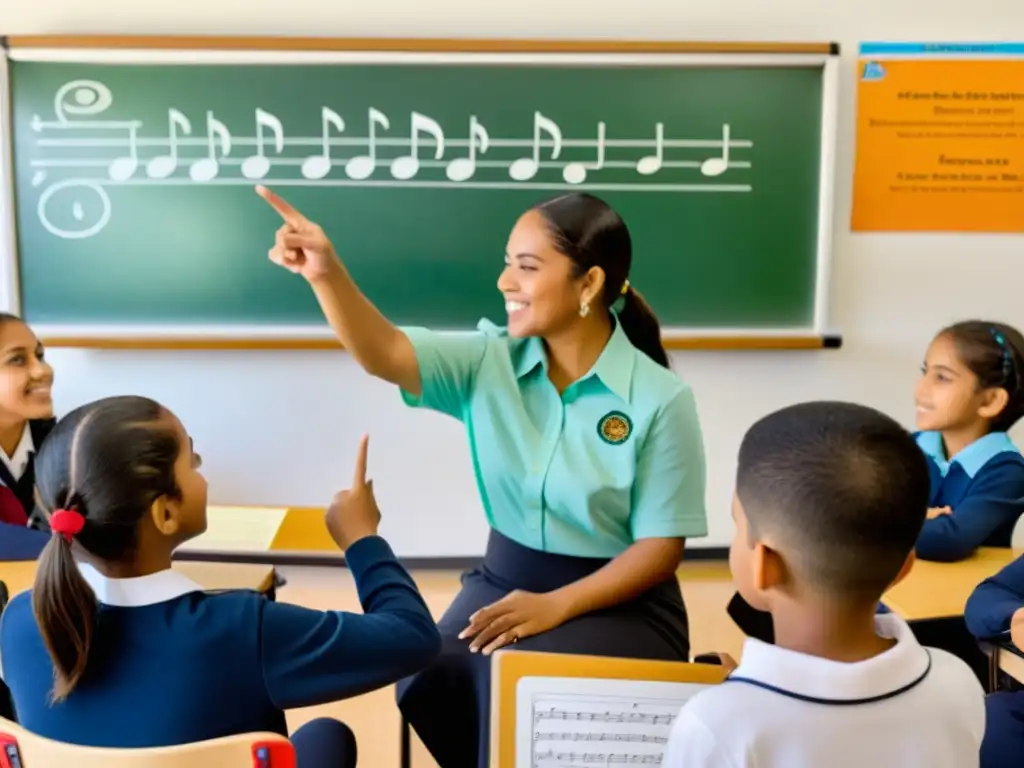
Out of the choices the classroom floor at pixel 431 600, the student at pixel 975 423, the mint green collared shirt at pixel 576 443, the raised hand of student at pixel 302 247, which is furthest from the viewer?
the classroom floor at pixel 431 600

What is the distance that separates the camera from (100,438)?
107 centimetres

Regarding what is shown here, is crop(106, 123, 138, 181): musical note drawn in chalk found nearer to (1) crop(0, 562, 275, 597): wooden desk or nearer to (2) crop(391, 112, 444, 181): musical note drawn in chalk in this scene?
(2) crop(391, 112, 444, 181): musical note drawn in chalk

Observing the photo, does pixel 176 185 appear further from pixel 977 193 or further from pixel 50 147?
pixel 977 193

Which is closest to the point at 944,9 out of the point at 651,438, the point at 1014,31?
the point at 1014,31

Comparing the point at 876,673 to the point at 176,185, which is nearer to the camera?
the point at 876,673

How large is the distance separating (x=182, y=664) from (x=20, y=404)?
4.51 ft

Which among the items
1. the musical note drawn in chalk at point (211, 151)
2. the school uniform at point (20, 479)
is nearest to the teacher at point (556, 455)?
the school uniform at point (20, 479)

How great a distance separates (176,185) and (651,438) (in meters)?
2.05

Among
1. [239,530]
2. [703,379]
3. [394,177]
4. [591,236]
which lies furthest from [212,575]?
[703,379]

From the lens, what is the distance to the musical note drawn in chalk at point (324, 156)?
288 centimetres

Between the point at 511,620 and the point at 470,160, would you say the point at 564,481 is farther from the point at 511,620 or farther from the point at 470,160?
the point at 470,160

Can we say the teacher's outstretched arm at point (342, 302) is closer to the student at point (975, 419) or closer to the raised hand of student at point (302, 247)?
the raised hand of student at point (302, 247)

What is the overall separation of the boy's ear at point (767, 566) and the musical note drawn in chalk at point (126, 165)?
8.62 feet

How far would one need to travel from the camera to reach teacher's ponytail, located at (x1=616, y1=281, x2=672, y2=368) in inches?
68.1
